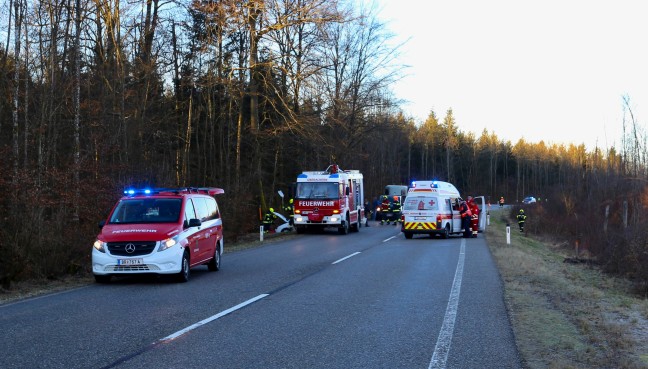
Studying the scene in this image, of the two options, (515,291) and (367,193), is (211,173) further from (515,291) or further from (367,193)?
(515,291)

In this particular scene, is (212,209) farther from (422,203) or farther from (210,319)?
(422,203)

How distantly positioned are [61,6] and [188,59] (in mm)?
18963

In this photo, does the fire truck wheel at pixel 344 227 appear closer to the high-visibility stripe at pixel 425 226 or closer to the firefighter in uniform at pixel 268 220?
the firefighter in uniform at pixel 268 220

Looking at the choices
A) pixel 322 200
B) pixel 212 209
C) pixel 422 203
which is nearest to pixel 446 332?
pixel 212 209

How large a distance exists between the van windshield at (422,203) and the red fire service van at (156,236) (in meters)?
15.9

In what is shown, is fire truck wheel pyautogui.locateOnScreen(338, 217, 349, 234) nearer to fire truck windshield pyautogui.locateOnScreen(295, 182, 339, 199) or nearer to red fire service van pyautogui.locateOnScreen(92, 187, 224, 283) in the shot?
fire truck windshield pyautogui.locateOnScreen(295, 182, 339, 199)

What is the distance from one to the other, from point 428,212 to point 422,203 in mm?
498

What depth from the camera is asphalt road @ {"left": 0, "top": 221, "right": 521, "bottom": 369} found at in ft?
23.4

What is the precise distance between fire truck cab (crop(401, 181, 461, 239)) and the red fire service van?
1569 centimetres

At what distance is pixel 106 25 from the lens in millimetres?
27797

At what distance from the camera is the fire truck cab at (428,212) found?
3047 centimetres

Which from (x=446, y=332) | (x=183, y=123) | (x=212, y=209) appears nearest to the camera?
(x=446, y=332)

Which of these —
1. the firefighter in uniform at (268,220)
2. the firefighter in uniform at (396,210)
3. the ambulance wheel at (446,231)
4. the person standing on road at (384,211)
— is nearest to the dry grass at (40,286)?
the ambulance wheel at (446,231)

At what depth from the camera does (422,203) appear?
30.6m
